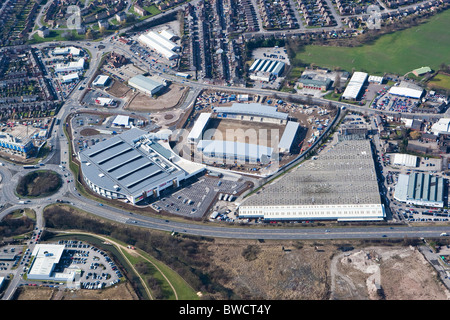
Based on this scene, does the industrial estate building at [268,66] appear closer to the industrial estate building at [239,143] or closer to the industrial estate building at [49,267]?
the industrial estate building at [239,143]

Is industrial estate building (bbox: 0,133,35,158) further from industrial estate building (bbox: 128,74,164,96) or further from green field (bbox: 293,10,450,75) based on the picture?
green field (bbox: 293,10,450,75)

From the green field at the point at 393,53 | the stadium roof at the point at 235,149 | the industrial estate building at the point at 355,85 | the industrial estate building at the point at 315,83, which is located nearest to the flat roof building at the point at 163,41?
the green field at the point at 393,53

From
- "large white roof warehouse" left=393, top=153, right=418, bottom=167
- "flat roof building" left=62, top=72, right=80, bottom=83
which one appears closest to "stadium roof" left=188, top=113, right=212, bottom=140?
"flat roof building" left=62, top=72, right=80, bottom=83

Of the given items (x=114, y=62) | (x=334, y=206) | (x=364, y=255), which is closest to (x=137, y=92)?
(x=114, y=62)

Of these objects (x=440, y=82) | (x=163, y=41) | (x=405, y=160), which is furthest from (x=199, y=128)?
(x=440, y=82)

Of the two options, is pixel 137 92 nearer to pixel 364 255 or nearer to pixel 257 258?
pixel 257 258

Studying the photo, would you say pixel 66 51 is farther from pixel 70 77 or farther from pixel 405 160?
pixel 405 160

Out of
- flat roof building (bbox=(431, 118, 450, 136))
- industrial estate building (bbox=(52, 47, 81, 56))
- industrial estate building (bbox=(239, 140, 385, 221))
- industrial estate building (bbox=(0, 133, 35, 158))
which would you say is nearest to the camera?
industrial estate building (bbox=(239, 140, 385, 221))
